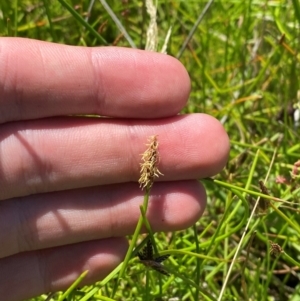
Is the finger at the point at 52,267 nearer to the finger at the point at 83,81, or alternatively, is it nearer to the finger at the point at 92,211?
the finger at the point at 92,211

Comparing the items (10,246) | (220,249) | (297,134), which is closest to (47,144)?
(10,246)

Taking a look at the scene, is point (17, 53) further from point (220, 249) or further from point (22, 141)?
point (220, 249)

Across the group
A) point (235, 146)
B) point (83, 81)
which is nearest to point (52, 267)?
point (83, 81)

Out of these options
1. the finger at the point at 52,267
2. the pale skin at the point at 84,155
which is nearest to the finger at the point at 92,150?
the pale skin at the point at 84,155

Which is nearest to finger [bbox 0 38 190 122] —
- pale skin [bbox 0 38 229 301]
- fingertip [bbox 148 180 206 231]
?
pale skin [bbox 0 38 229 301]

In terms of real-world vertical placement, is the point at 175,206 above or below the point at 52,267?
above

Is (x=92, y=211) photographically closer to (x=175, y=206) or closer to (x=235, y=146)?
(x=175, y=206)
